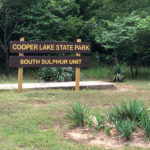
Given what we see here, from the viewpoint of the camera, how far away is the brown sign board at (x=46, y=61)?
30.5 ft

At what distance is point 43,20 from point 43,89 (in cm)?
699

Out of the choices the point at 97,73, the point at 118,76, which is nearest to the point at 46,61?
the point at 118,76

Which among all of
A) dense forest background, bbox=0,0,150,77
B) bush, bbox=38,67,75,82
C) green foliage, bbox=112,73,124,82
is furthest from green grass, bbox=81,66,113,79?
bush, bbox=38,67,75,82

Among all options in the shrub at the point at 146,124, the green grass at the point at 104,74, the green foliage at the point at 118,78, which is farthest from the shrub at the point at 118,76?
the shrub at the point at 146,124

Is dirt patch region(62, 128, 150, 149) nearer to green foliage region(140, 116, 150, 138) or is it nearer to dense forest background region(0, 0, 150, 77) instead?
→ green foliage region(140, 116, 150, 138)

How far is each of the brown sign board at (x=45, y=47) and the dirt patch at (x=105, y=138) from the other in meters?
4.67

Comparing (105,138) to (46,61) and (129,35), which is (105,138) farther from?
(129,35)

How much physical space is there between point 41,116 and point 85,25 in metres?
12.1

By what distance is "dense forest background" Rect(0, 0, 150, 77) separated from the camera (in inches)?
570

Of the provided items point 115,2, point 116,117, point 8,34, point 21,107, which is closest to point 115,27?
point 115,2

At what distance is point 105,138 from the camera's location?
482cm

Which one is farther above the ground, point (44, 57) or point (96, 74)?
point (44, 57)

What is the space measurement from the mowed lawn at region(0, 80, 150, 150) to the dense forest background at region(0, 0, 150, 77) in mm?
5989

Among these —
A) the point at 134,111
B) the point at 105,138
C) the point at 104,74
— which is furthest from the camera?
the point at 104,74
